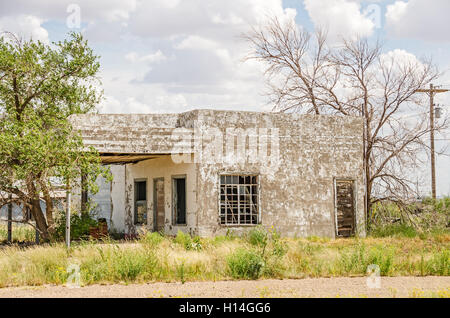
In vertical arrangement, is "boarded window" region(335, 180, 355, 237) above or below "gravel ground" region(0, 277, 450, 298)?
above

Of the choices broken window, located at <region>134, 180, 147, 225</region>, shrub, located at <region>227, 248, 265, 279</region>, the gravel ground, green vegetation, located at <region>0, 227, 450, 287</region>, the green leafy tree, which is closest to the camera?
the gravel ground

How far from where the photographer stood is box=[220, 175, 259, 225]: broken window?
17.5 m

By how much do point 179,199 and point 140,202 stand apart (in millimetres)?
2884

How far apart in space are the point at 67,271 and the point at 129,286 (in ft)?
4.61

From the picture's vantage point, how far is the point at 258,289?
949cm

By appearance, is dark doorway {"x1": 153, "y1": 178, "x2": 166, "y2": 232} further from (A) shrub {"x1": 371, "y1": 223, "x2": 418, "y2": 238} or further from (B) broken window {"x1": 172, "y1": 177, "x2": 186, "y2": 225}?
(A) shrub {"x1": 371, "y1": 223, "x2": 418, "y2": 238}

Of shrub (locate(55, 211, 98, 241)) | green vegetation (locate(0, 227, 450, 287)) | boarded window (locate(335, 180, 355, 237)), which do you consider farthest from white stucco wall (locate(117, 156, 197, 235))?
boarded window (locate(335, 180, 355, 237))

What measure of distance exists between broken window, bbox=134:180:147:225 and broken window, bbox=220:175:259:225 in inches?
155

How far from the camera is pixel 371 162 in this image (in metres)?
21.8

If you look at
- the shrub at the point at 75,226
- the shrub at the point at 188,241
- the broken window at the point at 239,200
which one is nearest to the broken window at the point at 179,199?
the shrub at the point at 188,241

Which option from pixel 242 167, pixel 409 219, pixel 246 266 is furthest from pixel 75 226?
pixel 409 219

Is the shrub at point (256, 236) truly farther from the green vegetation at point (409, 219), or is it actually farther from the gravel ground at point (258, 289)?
the green vegetation at point (409, 219)
